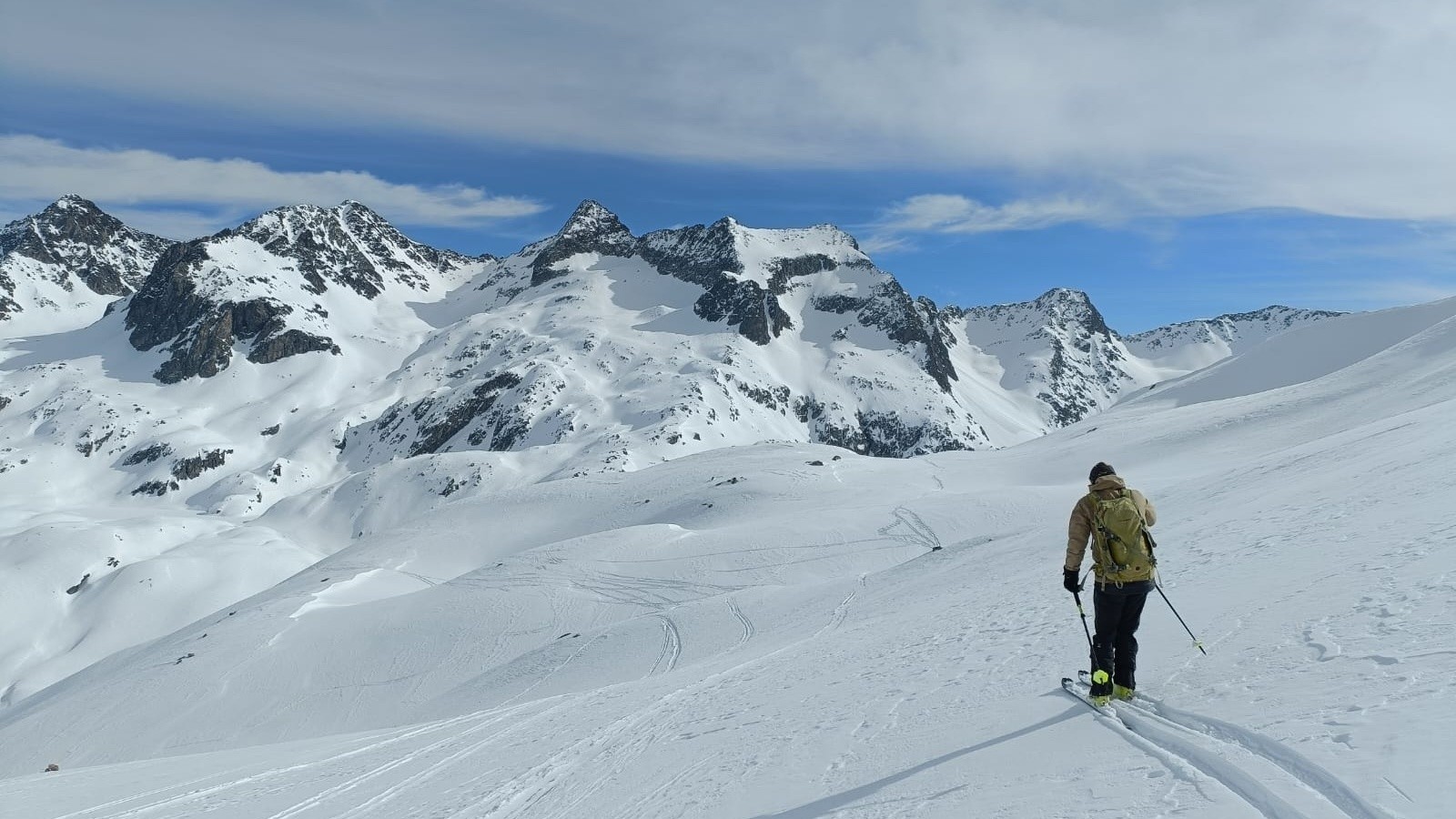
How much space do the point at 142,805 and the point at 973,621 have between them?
13.8m

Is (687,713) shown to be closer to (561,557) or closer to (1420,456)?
(1420,456)

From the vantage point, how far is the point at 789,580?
39281 millimetres

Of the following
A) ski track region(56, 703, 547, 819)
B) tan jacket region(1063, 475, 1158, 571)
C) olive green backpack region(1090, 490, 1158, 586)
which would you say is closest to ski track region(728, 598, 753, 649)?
ski track region(56, 703, 547, 819)

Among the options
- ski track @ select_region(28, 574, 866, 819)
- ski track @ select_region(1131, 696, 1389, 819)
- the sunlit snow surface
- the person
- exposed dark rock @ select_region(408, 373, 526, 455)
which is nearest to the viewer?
ski track @ select_region(1131, 696, 1389, 819)

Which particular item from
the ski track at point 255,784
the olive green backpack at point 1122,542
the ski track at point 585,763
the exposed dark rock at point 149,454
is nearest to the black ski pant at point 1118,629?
the olive green backpack at point 1122,542

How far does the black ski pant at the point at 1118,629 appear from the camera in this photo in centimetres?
864


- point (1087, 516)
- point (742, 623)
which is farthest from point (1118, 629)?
point (742, 623)

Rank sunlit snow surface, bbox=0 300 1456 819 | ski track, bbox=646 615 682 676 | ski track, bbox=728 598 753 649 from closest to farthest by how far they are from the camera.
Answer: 1. sunlit snow surface, bbox=0 300 1456 819
2. ski track, bbox=728 598 753 649
3. ski track, bbox=646 615 682 676

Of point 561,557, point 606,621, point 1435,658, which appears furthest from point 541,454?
point 1435,658

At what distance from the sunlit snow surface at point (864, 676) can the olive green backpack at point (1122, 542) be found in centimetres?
118

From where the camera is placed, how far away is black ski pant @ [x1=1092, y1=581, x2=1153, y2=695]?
8641mm

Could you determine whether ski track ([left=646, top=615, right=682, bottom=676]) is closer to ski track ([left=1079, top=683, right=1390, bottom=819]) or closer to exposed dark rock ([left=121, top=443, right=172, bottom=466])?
ski track ([left=1079, top=683, right=1390, bottom=819])

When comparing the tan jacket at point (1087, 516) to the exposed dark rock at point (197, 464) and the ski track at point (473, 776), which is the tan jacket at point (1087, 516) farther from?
the exposed dark rock at point (197, 464)

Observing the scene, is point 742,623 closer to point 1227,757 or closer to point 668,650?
point 668,650
